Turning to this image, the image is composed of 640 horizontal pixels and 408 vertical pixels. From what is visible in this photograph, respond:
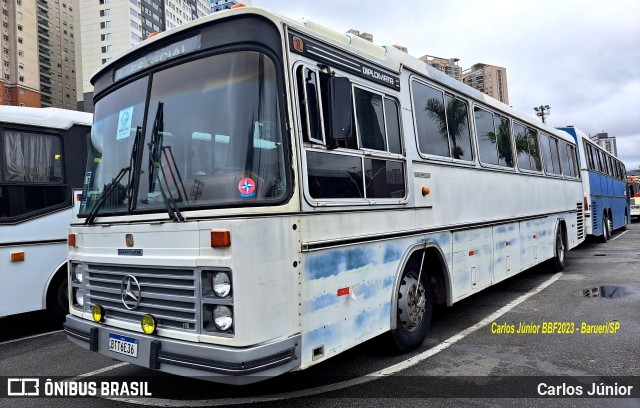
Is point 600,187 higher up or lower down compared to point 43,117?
lower down

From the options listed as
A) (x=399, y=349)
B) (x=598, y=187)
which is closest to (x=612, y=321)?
(x=399, y=349)

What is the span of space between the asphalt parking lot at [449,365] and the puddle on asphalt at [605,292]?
29 centimetres

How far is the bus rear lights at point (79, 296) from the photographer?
166 inches

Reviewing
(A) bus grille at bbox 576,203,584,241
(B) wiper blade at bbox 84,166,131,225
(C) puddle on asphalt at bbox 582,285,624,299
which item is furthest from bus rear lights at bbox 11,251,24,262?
(A) bus grille at bbox 576,203,584,241

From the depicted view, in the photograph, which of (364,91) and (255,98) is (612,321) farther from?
(255,98)

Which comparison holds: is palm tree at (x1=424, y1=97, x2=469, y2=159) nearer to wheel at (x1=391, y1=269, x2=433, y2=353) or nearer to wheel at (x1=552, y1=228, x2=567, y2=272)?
wheel at (x1=391, y1=269, x2=433, y2=353)

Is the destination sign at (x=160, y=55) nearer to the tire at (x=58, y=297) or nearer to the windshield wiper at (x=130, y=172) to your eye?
the windshield wiper at (x=130, y=172)

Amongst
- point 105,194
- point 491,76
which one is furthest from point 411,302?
point 491,76

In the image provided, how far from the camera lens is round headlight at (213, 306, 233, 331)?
3.16 metres

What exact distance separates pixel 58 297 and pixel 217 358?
4542mm

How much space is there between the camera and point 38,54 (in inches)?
3920

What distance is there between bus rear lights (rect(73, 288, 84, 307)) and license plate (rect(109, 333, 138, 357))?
2.25ft

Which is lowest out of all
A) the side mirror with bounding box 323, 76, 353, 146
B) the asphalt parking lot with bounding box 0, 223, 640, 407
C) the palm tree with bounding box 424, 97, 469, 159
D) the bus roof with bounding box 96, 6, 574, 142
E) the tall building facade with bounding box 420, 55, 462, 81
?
the asphalt parking lot with bounding box 0, 223, 640, 407

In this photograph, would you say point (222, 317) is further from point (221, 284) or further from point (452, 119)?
point (452, 119)
